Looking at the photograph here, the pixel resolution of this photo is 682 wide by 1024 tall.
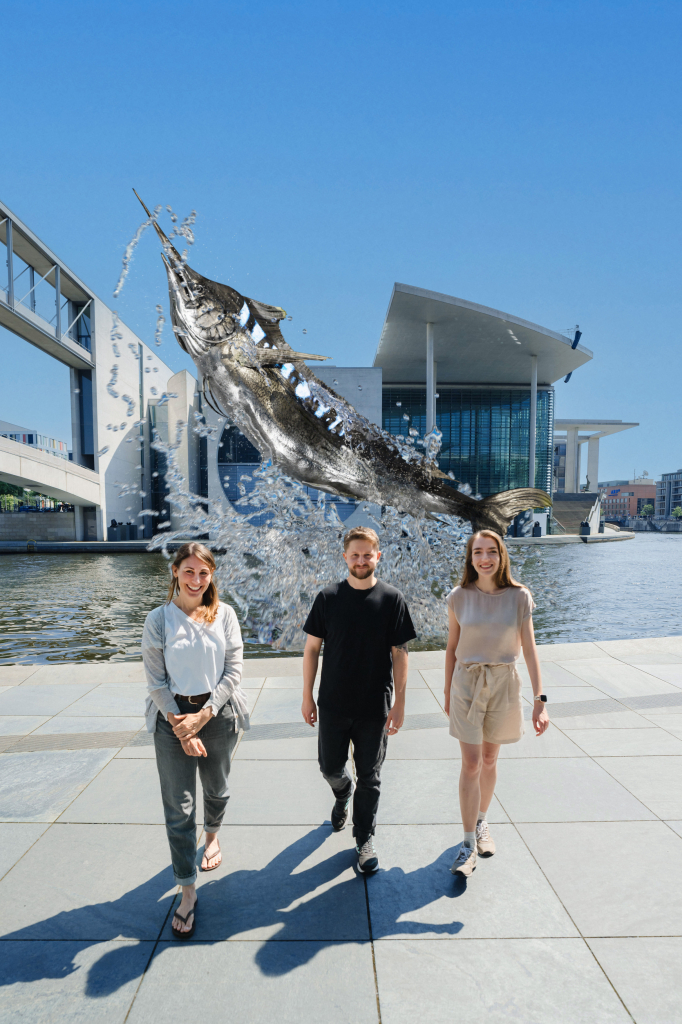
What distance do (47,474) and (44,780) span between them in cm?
3496

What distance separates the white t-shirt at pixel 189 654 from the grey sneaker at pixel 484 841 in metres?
1.64

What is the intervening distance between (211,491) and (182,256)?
108 ft

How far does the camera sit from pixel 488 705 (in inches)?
112

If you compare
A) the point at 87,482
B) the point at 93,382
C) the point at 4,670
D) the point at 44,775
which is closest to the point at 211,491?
the point at 87,482

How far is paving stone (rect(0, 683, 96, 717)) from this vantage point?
16.9ft

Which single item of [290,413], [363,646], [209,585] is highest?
[290,413]

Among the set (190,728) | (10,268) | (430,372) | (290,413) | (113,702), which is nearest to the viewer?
(190,728)

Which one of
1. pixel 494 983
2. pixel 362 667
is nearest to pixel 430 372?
pixel 362 667

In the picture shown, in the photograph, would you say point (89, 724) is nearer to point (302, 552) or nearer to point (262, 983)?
point (262, 983)

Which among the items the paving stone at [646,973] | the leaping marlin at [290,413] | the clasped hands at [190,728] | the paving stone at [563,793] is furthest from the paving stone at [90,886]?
the leaping marlin at [290,413]

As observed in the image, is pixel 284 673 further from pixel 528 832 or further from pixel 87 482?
pixel 87 482

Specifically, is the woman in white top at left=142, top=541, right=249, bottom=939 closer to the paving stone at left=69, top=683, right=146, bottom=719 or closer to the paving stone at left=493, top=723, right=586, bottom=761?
the paving stone at left=493, top=723, right=586, bottom=761

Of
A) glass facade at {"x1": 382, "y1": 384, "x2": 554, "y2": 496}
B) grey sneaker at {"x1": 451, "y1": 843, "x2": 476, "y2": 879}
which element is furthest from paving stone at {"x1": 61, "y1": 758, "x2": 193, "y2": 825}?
glass facade at {"x1": 382, "y1": 384, "x2": 554, "y2": 496}

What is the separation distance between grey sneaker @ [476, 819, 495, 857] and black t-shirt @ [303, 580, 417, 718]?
84 centimetres
